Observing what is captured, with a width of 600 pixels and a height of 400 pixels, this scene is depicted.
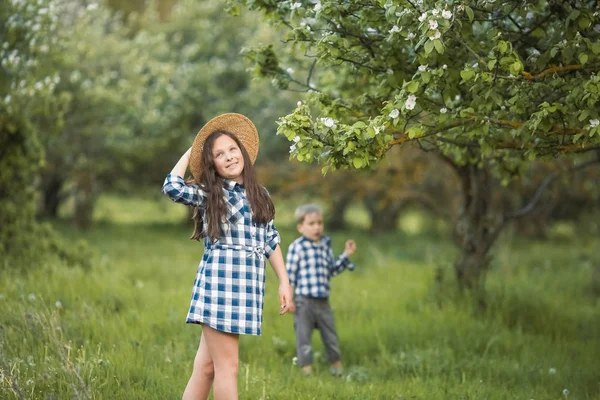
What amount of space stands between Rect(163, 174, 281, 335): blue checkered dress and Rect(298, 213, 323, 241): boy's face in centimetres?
220

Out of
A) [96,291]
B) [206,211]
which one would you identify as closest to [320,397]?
[206,211]

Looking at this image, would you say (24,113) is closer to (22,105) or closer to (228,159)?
(22,105)

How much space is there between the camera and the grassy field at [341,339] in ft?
17.6

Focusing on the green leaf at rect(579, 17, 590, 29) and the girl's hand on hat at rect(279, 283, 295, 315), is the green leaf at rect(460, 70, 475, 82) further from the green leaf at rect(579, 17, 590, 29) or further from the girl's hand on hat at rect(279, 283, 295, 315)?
the girl's hand on hat at rect(279, 283, 295, 315)

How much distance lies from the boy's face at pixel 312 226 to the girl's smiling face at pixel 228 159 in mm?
2161

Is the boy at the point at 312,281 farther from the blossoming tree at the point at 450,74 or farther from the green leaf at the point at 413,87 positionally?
the green leaf at the point at 413,87

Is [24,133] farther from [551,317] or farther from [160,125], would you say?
[160,125]

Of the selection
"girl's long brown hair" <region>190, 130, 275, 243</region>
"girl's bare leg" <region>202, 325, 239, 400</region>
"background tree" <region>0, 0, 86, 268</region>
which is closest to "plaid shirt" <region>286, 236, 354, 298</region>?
"girl's long brown hair" <region>190, 130, 275, 243</region>

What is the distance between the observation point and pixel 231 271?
14.3ft

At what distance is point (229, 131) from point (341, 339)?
330 centimetres

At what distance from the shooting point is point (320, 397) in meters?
5.31

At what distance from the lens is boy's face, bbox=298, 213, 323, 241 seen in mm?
6695

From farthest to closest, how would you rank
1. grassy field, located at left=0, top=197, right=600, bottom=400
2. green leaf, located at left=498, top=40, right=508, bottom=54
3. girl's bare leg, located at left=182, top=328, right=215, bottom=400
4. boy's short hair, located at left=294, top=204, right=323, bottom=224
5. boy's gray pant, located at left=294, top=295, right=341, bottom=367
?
boy's short hair, located at left=294, top=204, right=323, bottom=224, boy's gray pant, located at left=294, top=295, right=341, bottom=367, grassy field, located at left=0, top=197, right=600, bottom=400, girl's bare leg, located at left=182, top=328, right=215, bottom=400, green leaf, located at left=498, top=40, right=508, bottom=54

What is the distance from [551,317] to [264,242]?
15.1ft
